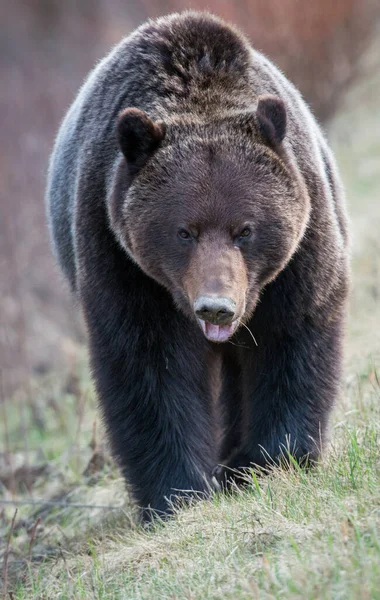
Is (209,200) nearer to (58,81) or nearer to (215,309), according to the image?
(215,309)

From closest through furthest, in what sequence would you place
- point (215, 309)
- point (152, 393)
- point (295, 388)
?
point (215, 309) → point (152, 393) → point (295, 388)

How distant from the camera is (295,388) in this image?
622 cm

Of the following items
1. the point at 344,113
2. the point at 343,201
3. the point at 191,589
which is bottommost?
the point at 191,589

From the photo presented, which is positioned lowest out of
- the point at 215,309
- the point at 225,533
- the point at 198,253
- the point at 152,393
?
the point at 225,533

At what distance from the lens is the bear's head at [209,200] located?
549cm

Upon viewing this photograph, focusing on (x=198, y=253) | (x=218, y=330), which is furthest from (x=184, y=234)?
(x=218, y=330)

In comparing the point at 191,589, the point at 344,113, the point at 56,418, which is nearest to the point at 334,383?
the point at 191,589

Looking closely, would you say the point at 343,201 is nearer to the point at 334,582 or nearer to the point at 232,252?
the point at 232,252

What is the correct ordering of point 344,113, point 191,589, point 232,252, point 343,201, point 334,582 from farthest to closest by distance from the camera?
point 344,113 < point 343,201 < point 232,252 < point 191,589 < point 334,582

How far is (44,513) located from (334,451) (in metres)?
3.15

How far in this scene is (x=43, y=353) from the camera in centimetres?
1538

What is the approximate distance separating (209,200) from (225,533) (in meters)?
1.80

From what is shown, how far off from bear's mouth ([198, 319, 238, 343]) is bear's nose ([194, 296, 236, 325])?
19 centimetres

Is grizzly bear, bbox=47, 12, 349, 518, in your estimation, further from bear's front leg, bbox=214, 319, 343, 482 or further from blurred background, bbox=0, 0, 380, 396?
blurred background, bbox=0, 0, 380, 396
